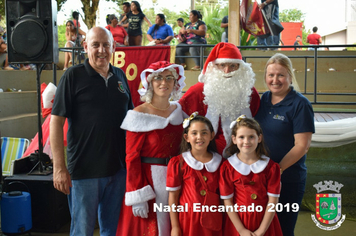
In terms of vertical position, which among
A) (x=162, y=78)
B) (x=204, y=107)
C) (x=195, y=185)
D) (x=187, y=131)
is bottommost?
(x=195, y=185)

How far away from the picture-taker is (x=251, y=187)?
206 centimetres

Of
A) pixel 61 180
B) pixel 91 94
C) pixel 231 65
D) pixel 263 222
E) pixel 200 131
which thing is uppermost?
pixel 231 65

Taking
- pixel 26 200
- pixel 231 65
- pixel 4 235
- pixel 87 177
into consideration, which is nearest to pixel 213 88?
pixel 231 65

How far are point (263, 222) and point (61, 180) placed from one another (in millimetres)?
1235

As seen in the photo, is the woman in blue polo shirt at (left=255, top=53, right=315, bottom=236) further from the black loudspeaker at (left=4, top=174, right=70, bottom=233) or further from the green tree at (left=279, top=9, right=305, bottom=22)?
the green tree at (left=279, top=9, right=305, bottom=22)

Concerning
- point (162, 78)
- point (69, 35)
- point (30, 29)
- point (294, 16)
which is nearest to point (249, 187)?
point (162, 78)

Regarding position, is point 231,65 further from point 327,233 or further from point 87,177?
point 327,233

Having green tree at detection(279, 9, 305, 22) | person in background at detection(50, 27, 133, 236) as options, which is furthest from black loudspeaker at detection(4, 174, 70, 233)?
green tree at detection(279, 9, 305, 22)

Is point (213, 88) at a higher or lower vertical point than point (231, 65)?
lower

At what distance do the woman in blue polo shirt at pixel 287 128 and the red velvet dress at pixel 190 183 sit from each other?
0.41 m

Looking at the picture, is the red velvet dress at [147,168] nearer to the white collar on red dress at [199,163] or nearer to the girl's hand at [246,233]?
the white collar on red dress at [199,163]

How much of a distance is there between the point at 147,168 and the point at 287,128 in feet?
2.92

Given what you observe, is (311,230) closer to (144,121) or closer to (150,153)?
(150,153)

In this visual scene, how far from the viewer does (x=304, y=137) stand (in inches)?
85.9
